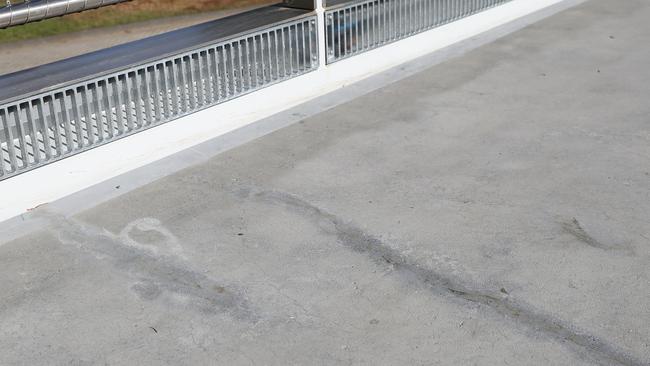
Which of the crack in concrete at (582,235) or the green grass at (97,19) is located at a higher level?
the crack in concrete at (582,235)

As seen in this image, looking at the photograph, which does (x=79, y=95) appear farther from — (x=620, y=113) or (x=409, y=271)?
(x=620, y=113)

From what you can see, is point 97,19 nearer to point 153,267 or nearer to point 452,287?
point 153,267

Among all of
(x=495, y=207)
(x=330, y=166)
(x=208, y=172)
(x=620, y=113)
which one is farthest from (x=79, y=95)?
(x=620, y=113)

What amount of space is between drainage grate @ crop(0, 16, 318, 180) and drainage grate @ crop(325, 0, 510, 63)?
1.15 ft

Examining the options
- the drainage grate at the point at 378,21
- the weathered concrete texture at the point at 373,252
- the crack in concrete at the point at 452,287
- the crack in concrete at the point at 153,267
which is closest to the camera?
the crack in concrete at the point at 452,287

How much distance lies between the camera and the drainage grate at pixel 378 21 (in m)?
9.09

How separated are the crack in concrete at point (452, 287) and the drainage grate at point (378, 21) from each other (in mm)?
2872

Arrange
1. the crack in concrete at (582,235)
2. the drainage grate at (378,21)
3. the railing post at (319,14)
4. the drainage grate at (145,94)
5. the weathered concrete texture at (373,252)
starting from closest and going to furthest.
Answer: the weathered concrete texture at (373,252) < the crack in concrete at (582,235) < the drainage grate at (145,94) < the railing post at (319,14) < the drainage grate at (378,21)

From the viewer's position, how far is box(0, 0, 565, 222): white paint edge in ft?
21.7

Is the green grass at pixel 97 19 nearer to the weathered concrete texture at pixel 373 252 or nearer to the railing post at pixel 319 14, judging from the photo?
the railing post at pixel 319 14

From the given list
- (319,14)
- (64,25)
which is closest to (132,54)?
(319,14)

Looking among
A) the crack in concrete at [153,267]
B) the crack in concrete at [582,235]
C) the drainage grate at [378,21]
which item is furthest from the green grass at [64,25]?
the crack in concrete at [582,235]

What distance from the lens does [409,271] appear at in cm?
559

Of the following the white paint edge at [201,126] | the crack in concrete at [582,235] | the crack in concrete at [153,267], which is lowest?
the crack in concrete at [582,235]
